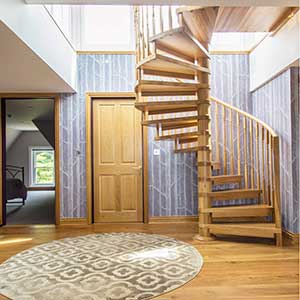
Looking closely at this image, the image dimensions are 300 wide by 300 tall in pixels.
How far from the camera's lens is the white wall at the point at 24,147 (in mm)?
10164

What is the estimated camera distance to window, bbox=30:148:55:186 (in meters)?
10.4

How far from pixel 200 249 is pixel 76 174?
242cm

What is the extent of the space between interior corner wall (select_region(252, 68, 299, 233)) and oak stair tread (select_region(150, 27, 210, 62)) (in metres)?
1.17

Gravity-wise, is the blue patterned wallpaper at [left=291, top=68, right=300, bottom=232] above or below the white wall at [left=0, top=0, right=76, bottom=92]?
below

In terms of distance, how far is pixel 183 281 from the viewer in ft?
7.85

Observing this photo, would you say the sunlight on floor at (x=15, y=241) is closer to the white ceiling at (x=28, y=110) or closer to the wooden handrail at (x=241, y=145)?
the white ceiling at (x=28, y=110)

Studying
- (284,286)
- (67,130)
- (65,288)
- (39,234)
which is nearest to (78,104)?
(67,130)

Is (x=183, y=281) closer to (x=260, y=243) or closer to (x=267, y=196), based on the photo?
(x=260, y=243)

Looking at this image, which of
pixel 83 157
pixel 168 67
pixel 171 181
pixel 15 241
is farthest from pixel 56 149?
pixel 168 67

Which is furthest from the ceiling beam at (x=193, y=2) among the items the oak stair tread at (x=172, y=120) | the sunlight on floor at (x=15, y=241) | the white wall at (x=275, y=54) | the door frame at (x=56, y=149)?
the sunlight on floor at (x=15, y=241)

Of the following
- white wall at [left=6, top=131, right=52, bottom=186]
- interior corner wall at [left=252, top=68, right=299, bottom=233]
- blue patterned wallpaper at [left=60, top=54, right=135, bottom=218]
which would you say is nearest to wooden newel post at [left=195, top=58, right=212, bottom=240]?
interior corner wall at [left=252, top=68, right=299, bottom=233]

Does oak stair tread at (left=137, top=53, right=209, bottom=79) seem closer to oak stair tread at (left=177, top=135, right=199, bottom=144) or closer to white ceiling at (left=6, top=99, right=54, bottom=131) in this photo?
oak stair tread at (left=177, top=135, right=199, bottom=144)

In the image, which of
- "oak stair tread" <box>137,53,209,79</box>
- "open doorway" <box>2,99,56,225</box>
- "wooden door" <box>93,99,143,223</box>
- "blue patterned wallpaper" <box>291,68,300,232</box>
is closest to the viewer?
"oak stair tread" <box>137,53,209,79</box>

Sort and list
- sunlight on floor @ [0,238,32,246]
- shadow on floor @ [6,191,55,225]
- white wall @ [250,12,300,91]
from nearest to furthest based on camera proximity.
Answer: white wall @ [250,12,300,91], sunlight on floor @ [0,238,32,246], shadow on floor @ [6,191,55,225]
